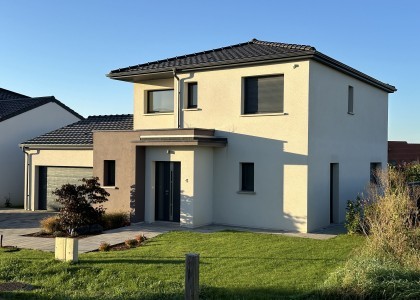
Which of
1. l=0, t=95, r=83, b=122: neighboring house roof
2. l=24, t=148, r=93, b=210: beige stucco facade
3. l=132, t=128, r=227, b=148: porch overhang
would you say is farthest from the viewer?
l=0, t=95, r=83, b=122: neighboring house roof

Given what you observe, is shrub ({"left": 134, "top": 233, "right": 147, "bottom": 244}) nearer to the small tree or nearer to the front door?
the small tree

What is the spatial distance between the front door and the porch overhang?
1007 millimetres

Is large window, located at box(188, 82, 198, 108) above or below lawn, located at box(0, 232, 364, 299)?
above

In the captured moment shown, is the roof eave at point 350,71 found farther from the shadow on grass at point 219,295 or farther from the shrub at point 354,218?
the shadow on grass at point 219,295

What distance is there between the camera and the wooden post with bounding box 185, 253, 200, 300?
6.45 metres

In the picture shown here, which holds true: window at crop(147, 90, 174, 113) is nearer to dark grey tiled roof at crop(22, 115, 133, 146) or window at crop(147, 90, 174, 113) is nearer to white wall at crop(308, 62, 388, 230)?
dark grey tiled roof at crop(22, 115, 133, 146)

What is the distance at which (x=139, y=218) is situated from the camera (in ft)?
55.4

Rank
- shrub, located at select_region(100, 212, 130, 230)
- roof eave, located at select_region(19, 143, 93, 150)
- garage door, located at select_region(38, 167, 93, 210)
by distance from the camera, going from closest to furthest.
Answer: shrub, located at select_region(100, 212, 130, 230)
roof eave, located at select_region(19, 143, 93, 150)
garage door, located at select_region(38, 167, 93, 210)

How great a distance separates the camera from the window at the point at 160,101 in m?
18.5

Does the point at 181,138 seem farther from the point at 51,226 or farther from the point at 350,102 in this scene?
the point at 350,102

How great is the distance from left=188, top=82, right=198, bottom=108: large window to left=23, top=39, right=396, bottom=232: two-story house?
4 cm

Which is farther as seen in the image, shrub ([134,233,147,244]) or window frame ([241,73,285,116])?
window frame ([241,73,285,116])

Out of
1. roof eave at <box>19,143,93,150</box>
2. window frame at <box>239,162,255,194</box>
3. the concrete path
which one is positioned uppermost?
roof eave at <box>19,143,93,150</box>

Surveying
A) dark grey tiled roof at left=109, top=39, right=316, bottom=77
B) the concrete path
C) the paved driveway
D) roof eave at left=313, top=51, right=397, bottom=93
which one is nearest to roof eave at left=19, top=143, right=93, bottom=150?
the paved driveway
